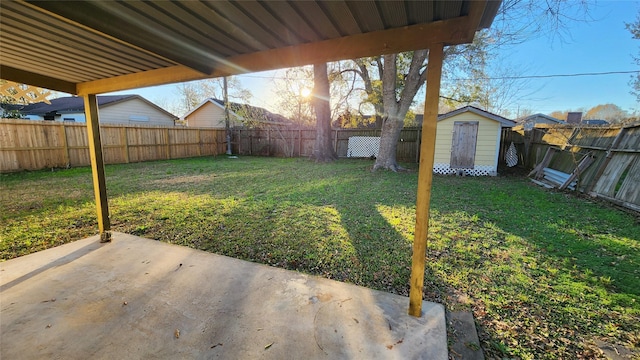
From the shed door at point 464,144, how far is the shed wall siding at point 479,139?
0.10 m

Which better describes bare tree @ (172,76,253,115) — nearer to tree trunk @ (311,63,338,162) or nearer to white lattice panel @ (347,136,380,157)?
tree trunk @ (311,63,338,162)

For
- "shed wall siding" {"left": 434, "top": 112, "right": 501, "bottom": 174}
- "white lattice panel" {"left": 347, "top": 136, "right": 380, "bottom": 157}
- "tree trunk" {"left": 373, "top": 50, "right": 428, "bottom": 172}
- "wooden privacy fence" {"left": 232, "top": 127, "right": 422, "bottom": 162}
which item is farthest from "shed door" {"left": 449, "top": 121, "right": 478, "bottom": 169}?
"white lattice panel" {"left": 347, "top": 136, "right": 380, "bottom": 157}

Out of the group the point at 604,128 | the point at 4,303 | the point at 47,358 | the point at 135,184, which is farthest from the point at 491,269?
the point at 135,184

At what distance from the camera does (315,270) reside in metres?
2.67

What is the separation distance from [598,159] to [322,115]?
9.12 m

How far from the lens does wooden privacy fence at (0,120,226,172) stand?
26.2ft

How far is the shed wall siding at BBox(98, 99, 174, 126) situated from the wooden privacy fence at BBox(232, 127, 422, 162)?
17.8 ft

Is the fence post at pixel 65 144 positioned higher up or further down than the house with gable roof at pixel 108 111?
further down

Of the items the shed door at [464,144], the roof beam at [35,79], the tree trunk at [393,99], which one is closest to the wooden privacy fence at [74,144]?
the roof beam at [35,79]

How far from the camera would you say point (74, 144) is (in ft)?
30.7

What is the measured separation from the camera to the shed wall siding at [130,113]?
14.1 metres

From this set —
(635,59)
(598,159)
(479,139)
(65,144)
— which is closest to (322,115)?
(479,139)

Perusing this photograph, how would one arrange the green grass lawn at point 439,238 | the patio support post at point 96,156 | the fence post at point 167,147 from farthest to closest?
the fence post at point 167,147, the patio support post at point 96,156, the green grass lawn at point 439,238

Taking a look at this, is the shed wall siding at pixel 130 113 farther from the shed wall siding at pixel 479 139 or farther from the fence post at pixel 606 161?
the fence post at pixel 606 161
